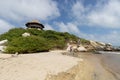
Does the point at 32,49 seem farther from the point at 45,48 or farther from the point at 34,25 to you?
the point at 34,25

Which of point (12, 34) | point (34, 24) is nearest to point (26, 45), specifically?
point (12, 34)

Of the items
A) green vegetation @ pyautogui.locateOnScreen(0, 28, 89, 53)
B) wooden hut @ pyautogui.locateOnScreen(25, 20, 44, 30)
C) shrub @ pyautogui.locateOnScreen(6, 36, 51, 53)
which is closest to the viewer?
shrub @ pyautogui.locateOnScreen(6, 36, 51, 53)

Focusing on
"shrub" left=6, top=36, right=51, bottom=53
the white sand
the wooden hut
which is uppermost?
the wooden hut

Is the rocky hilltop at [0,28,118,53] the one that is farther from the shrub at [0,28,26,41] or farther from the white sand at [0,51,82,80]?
the white sand at [0,51,82,80]

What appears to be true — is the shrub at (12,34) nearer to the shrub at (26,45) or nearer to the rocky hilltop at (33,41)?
the rocky hilltop at (33,41)

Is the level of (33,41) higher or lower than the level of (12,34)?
lower

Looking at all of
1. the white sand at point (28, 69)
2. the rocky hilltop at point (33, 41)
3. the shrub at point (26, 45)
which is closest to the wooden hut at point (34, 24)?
the rocky hilltop at point (33, 41)

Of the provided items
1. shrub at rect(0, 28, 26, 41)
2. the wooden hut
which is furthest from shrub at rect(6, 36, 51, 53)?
the wooden hut

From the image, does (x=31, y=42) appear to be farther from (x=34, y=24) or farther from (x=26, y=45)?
(x=34, y=24)

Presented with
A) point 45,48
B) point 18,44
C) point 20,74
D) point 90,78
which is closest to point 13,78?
point 20,74

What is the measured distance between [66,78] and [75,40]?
37870 millimetres

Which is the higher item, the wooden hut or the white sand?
the wooden hut

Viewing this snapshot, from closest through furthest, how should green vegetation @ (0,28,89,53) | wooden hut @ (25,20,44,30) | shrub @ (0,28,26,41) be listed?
green vegetation @ (0,28,89,53) → shrub @ (0,28,26,41) → wooden hut @ (25,20,44,30)

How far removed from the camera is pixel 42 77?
959 cm
